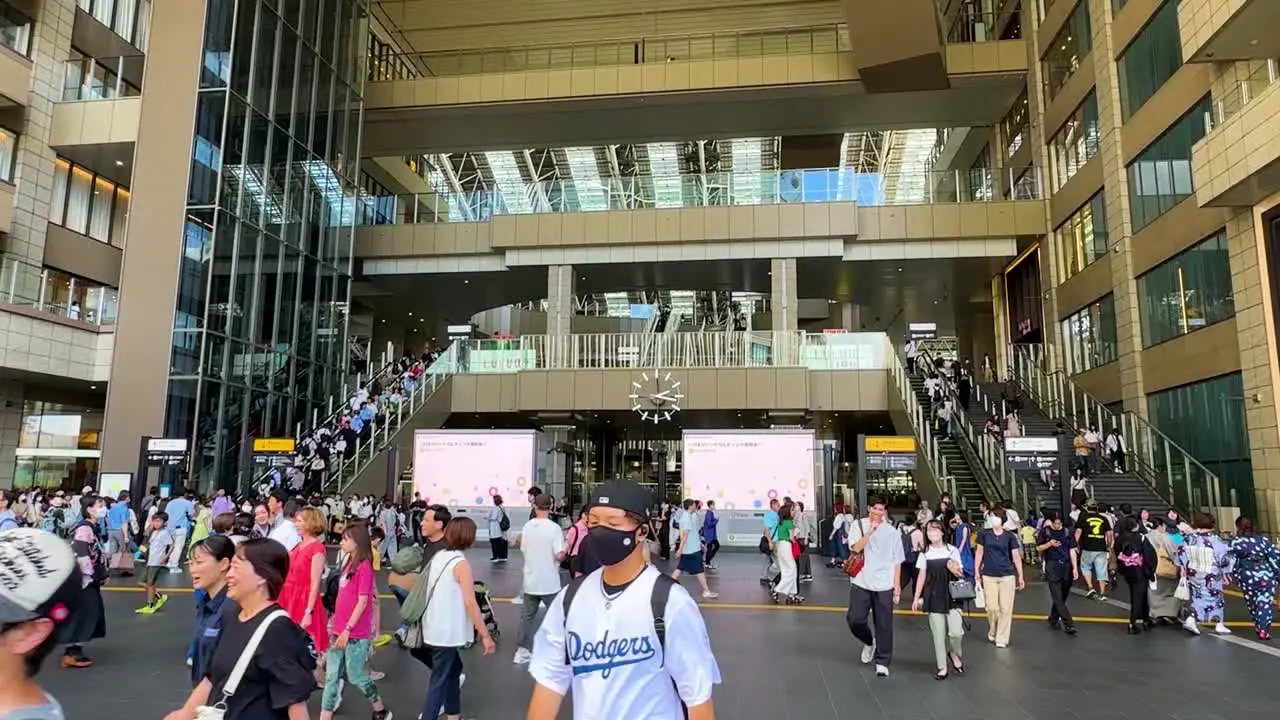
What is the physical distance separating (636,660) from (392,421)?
22678 mm

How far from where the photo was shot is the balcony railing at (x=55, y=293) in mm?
19984

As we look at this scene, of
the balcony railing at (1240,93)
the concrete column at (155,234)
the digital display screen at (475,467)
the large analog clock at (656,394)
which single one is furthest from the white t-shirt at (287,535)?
the large analog clock at (656,394)

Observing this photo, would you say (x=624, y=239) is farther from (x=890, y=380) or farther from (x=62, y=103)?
(x=62, y=103)

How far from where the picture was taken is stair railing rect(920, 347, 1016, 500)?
18016 millimetres

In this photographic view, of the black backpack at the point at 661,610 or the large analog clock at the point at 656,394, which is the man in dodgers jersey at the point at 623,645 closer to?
the black backpack at the point at 661,610

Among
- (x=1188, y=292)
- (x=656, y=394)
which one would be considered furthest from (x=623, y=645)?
(x=656, y=394)

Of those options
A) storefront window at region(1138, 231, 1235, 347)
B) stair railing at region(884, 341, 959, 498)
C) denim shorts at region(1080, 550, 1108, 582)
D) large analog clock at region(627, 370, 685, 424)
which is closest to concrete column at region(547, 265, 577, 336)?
large analog clock at region(627, 370, 685, 424)

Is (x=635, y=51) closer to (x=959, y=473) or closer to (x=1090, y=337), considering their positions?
(x=1090, y=337)

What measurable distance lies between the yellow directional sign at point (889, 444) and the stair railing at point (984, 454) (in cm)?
189

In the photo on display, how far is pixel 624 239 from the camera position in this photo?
1034 inches

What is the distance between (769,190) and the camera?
1025 inches

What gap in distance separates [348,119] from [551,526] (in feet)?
79.6

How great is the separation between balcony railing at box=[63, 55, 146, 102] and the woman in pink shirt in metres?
23.5

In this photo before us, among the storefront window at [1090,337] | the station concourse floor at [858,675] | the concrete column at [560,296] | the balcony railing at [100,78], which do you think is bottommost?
the station concourse floor at [858,675]
